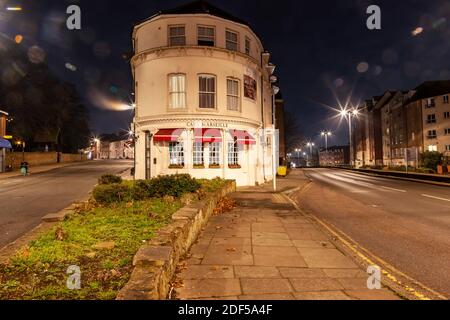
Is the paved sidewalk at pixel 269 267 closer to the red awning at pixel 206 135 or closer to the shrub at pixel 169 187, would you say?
the shrub at pixel 169 187

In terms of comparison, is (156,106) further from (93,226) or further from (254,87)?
(93,226)

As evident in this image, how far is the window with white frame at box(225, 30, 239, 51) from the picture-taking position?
21.1 metres

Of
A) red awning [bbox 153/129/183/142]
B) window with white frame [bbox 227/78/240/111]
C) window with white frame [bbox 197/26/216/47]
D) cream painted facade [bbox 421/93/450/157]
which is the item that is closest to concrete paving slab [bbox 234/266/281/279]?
red awning [bbox 153/129/183/142]

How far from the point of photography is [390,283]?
4.91 meters

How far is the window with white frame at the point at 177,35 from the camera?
20.3m

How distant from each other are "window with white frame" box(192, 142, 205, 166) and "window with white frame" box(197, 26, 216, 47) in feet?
21.8

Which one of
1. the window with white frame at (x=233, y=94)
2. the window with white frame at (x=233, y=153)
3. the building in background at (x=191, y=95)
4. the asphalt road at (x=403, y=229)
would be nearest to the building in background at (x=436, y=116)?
the asphalt road at (x=403, y=229)

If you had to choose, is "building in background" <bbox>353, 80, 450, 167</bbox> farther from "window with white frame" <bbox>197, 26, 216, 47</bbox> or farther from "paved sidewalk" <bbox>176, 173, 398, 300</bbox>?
"paved sidewalk" <bbox>176, 173, 398, 300</bbox>

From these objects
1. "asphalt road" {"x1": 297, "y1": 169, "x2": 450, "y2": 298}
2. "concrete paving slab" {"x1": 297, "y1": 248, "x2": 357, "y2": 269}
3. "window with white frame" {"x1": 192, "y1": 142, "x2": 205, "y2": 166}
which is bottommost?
"asphalt road" {"x1": 297, "y1": 169, "x2": 450, "y2": 298}

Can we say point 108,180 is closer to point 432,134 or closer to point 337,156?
point 432,134

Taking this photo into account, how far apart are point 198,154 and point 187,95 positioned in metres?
3.92

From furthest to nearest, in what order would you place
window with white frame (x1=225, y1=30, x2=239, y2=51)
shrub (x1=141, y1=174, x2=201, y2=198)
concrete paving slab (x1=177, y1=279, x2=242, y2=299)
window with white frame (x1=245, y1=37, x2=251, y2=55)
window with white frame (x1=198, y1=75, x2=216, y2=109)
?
1. window with white frame (x1=245, y1=37, x2=251, y2=55)
2. window with white frame (x1=225, y1=30, x2=239, y2=51)
3. window with white frame (x1=198, y1=75, x2=216, y2=109)
4. shrub (x1=141, y1=174, x2=201, y2=198)
5. concrete paving slab (x1=177, y1=279, x2=242, y2=299)

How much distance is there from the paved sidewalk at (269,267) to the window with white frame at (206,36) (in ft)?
48.5

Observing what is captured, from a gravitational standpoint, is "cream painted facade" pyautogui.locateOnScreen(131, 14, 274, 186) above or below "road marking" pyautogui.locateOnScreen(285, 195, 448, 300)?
above
